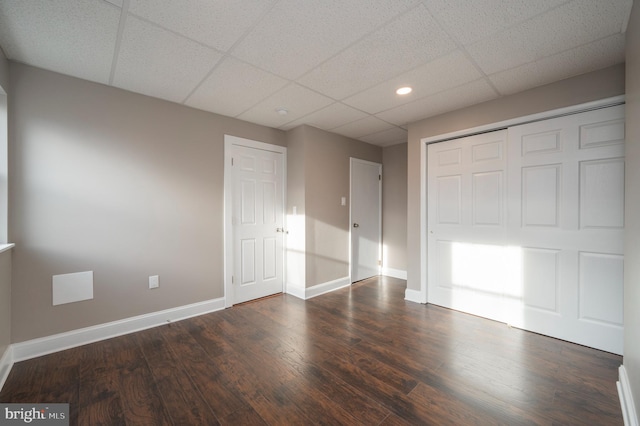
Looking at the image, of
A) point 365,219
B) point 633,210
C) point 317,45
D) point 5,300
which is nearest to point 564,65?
point 633,210

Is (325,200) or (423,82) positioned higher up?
(423,82)

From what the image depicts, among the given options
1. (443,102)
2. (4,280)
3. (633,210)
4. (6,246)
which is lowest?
(4,280)

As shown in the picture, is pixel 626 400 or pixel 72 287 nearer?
pixel 626 400

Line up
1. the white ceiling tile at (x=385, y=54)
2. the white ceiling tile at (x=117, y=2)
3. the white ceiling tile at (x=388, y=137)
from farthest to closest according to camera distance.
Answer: the white ceiling tile at (x=388, y=137)
the white ceiling tile at (x=385, y=54)
the white ceiling tile at (x=117, y=2)

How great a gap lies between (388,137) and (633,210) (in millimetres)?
3060

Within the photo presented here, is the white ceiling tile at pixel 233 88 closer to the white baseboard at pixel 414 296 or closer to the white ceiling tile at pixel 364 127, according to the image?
the white ceiling tile at pixel 364 127

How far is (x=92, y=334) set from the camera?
2373mm

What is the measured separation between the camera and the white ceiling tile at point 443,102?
2561 millimetres

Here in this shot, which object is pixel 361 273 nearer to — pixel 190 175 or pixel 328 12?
pixel 190 175

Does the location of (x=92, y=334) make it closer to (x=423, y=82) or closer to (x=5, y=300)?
(x=5, y=300)

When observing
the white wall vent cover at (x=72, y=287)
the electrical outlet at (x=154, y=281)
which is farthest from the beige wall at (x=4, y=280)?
the electrical outlet at (x=154, y=281)

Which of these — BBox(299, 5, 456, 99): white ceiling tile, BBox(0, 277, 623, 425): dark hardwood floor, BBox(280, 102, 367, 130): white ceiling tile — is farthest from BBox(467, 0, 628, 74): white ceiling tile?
BBox(0, 277, 623, 425): dark hardwood floor

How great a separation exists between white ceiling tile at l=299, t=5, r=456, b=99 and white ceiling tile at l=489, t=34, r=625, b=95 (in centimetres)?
82

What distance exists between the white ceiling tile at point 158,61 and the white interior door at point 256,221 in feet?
3.23
